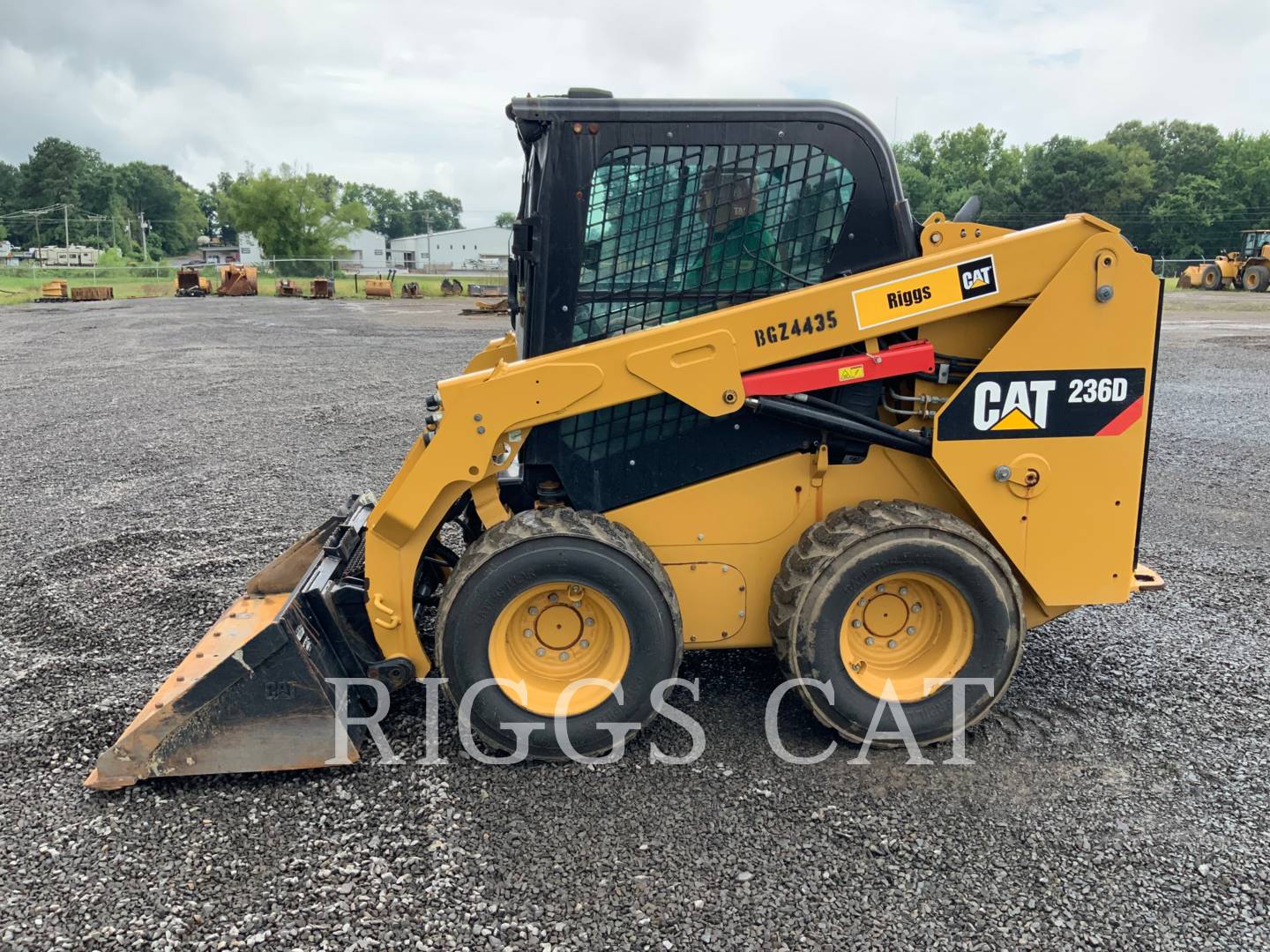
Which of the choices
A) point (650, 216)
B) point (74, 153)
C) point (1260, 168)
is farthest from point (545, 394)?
point (74, 153)

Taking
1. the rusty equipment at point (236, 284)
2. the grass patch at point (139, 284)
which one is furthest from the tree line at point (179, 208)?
the rusty equipment at point (236, 284)

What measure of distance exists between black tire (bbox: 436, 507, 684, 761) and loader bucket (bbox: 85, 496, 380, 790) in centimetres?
45

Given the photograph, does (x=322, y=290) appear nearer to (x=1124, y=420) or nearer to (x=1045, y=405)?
(x=1045, y=405)

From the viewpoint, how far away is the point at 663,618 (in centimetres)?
346

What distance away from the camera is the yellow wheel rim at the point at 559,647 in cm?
352

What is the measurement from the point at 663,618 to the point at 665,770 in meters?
0.59

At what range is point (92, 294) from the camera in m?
34.2

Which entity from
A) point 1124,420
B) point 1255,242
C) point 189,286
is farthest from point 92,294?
point 1255,242

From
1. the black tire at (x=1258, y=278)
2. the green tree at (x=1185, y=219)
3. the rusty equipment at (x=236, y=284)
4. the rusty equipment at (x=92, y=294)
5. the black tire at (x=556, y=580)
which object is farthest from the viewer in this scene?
the green tree at (x=1185, y=219)

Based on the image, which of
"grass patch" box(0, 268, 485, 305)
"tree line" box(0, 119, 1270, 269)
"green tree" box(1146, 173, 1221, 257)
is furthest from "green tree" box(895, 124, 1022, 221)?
"grass patch" box(0, 268, 485, 305)

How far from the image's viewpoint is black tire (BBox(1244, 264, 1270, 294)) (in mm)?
33375

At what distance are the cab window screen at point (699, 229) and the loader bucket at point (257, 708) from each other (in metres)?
1.55

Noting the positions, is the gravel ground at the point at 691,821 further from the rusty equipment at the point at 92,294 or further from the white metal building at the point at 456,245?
the white metal building at the point at 456,245

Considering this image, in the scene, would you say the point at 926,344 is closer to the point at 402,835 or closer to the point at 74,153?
the point at 402,835
